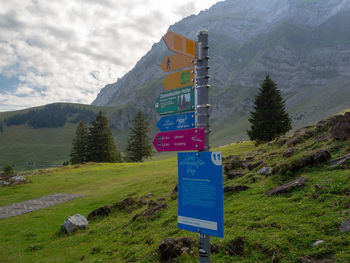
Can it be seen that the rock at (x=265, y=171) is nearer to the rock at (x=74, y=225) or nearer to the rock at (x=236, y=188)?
the rock at (x=236, y=188)

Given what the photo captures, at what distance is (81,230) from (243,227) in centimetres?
961

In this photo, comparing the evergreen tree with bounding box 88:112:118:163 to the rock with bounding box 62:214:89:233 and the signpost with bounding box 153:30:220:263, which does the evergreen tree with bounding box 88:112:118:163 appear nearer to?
→ the rock with bounding box 62:214:89:233

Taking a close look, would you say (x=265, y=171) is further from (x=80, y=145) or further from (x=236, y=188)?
(x=80, y=145)

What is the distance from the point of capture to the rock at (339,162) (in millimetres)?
9539

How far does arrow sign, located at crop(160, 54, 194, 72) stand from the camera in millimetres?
5086

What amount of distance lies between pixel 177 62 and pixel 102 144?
193 feet

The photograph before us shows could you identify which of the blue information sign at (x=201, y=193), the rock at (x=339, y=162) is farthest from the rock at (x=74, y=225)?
the rock at (x=339, y=162)

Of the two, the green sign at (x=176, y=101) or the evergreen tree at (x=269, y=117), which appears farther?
the evergreen tree at (x=269, y=117)

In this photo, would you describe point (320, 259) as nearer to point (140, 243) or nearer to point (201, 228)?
point (201, 228)

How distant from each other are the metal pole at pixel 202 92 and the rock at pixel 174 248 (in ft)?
7.90

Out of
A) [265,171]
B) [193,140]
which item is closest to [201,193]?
[193,140]

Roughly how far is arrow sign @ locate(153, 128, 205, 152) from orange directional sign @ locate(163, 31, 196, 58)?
1648mm

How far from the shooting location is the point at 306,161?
35.2 ft

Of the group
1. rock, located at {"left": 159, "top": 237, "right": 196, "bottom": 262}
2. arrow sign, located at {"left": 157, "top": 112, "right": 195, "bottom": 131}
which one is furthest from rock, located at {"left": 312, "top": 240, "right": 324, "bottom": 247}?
arrow sign, located at {"left": 157, "top": 112, "right": 195, "bottom": 131}
